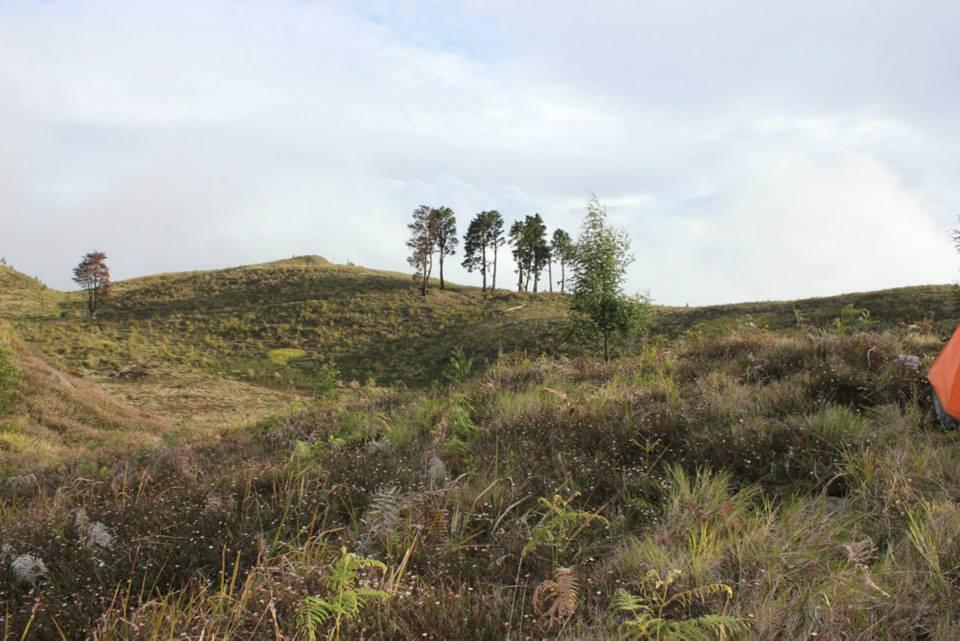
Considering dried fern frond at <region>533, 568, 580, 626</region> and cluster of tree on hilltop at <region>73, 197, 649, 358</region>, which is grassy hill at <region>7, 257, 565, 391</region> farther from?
dried fern frond at <region>533, 568, 580, 626</region>

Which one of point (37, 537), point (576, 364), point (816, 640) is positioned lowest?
point (37, 537)

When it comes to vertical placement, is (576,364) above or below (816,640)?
above

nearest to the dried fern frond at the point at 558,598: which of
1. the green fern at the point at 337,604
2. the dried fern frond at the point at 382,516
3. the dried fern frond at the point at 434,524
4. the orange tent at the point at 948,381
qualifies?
the green fern at the point at 337,604

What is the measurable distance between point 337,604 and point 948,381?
5302 mm


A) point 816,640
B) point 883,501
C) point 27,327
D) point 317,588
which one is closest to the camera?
point 816,640

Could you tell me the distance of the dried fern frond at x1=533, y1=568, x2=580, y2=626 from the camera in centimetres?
224

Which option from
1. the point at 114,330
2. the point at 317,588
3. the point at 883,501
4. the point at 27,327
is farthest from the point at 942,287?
the point at 27,327

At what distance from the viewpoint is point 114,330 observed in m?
50.5

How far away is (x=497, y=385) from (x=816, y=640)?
520 centimetres

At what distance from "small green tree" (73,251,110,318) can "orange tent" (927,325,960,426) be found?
6872 centimetres

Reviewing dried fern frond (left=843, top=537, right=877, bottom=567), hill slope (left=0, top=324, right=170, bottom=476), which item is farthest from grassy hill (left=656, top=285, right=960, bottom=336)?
dried fern frond (left=843, top=537, right=877, bottom=567)

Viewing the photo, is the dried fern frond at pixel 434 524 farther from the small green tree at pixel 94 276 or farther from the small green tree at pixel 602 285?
the small green tree at pixel 94 276

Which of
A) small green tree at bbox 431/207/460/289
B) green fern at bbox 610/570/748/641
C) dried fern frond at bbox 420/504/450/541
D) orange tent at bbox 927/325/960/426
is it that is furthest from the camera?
small green tree at bbox 431/207/460/289

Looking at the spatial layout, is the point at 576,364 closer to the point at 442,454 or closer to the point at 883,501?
the point at 442,454
